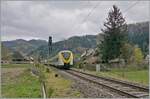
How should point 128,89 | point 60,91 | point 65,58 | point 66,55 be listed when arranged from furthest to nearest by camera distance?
point 65,58
point 66,55
point 128,89
point 60,91

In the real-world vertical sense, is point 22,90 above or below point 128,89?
below

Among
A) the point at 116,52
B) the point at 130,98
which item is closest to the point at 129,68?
the point at 116,52

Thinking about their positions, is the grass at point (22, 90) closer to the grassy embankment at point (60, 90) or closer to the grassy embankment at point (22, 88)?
the grassy embankment at point (22, 88)

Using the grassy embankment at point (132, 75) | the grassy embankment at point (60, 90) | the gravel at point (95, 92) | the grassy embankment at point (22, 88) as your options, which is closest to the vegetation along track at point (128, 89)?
the gravel at point (95, 92)

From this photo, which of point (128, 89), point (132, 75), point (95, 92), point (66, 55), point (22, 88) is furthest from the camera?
point (66, 55)

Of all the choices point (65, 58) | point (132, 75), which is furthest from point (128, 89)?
point (65, 58)

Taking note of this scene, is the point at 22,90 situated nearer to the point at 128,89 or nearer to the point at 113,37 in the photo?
the point at 128,89

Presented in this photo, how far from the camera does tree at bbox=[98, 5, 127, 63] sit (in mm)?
50625

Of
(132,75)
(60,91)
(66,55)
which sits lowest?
(132,75)

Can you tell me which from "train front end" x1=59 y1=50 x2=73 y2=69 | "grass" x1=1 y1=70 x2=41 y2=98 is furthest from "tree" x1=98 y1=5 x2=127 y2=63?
"grass" x1=1 y1=70 x2=41 y2=98

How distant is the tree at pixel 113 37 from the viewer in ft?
166

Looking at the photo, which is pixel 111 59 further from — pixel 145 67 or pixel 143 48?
pixel 143 48

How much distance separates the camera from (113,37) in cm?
5203

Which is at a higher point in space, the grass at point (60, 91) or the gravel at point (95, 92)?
the gravel at point (95, 92)
